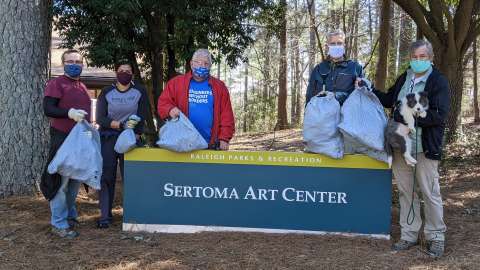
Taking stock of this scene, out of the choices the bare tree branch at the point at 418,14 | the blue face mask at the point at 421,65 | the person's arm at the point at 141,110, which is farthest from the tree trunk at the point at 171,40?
the bare tree branch at the point at 418,14

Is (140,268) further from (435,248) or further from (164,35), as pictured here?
(164,35)

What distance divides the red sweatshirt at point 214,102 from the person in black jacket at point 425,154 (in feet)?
5.49

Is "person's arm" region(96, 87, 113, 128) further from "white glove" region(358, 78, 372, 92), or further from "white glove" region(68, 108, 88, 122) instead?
"white glove" region(358, 78, 372, 92)

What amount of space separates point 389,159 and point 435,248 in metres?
0.92

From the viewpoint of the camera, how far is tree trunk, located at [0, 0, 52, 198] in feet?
19.9

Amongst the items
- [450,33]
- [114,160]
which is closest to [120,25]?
[114,160]

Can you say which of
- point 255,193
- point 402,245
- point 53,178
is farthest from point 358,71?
point 53,178

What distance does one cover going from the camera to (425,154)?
4359 mm

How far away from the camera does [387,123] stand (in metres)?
4.62

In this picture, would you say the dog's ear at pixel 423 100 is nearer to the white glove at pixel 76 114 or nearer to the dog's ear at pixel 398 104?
the dog's ear at pixel 398 104

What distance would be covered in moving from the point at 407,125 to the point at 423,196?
2.39ft

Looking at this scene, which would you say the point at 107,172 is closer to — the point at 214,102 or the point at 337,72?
the point at 214,102

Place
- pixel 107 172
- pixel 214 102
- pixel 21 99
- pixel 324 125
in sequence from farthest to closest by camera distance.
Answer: pixel 21 99 → pixel 107 172 → pixel 214 102 → pixel 324 125

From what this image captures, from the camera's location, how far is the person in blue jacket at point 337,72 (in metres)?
4.75
